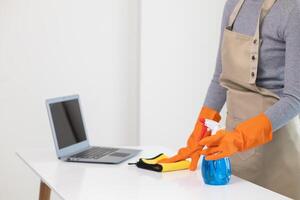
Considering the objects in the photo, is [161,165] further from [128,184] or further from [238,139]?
[238,139]

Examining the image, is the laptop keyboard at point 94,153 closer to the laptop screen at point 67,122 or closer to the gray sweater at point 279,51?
the laptop screen at point 67,122

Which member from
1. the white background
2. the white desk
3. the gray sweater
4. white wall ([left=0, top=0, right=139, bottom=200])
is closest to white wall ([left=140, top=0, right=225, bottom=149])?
the white background

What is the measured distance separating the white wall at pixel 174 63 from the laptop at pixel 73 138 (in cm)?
112

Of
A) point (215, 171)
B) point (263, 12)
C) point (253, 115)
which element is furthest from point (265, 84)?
point (215, 171)

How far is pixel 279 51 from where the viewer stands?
1.68 meters

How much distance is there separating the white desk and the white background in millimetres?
A: 1221

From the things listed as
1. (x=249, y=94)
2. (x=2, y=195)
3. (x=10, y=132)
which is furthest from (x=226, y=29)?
(x=2, y=195)

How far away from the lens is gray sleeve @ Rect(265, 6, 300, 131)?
1568 mm

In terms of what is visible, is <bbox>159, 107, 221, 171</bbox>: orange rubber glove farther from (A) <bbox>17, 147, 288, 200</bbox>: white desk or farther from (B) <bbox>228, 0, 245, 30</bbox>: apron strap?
(B) <bbox>228, 0, 245, 30</bbox>: apron strap

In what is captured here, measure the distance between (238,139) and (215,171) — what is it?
0.39 feet

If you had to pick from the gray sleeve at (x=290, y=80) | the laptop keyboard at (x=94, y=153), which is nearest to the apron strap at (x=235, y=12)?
the gray sleeve at (x=290, y=80)

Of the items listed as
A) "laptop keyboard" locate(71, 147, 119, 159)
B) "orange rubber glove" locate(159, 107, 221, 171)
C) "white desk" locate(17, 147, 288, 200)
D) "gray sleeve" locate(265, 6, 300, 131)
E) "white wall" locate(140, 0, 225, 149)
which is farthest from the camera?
"white wall" locate(140, 0, 225, 149)

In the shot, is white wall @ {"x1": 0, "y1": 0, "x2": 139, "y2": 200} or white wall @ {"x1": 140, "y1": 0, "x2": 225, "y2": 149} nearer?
white wall @ {"x1": 0, "y1": 0, "x2": 139, "y2": 200}

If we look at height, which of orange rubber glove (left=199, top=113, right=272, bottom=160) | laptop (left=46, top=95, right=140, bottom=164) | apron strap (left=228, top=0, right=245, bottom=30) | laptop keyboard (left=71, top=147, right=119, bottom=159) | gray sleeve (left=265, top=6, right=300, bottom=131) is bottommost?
laptop keyboard (left=71, top=147, right=119, bottom=159)
